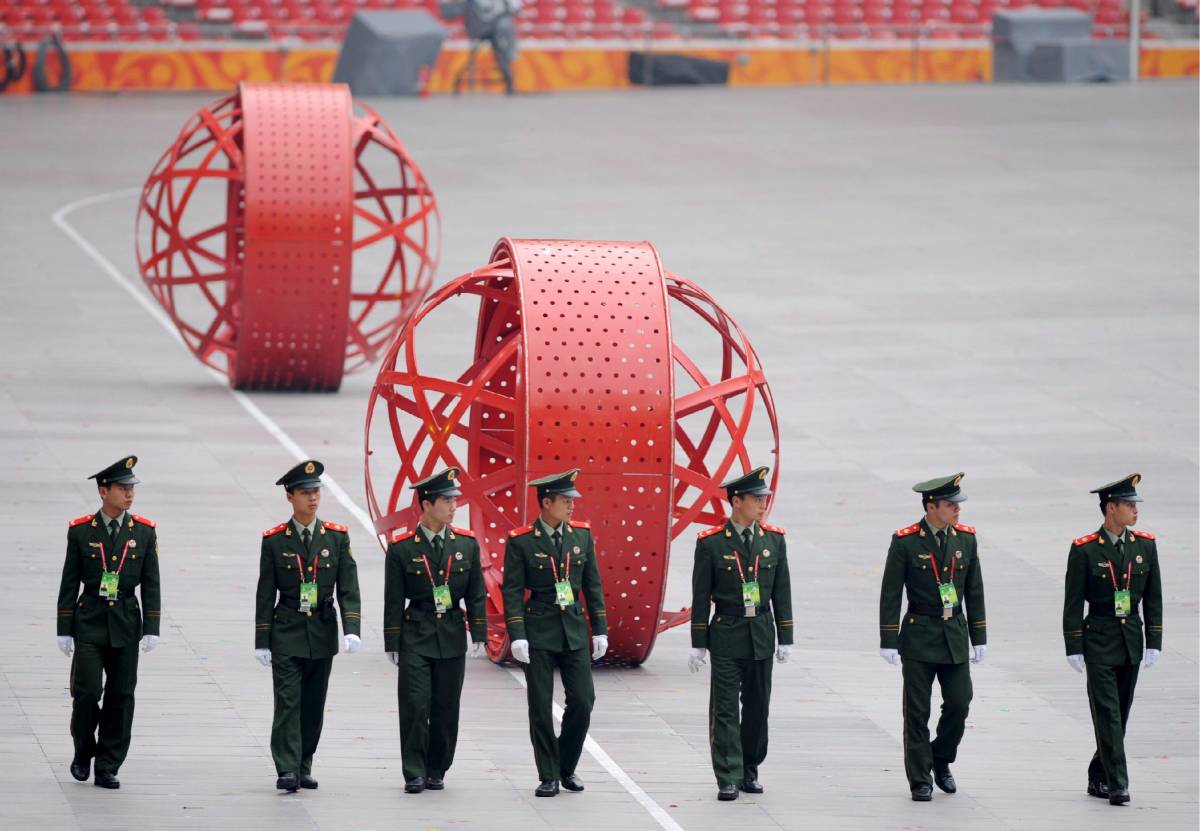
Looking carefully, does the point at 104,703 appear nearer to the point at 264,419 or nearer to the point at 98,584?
the point at 98,584

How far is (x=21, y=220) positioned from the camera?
29516 mm

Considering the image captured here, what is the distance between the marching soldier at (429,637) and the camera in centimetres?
1008

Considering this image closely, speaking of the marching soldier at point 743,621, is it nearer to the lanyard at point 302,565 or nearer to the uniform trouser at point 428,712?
the uniform trouser at point 428,712

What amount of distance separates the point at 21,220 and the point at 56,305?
5736 mm

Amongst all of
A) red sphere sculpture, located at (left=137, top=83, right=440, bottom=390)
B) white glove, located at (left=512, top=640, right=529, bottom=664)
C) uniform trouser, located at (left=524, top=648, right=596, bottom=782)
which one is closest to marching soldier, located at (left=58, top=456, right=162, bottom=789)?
white glove, located at (left=512, top=640, right=529, bottom=664)

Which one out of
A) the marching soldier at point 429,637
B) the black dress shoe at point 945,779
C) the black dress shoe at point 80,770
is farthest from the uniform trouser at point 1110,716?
the black dress shoe at point 80,770

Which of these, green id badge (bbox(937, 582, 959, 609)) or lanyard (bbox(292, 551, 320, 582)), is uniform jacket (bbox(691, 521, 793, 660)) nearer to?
green id badge (bbox(937, 582, 959, 609))

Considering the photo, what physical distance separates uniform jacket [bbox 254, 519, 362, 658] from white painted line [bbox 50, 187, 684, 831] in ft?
4.90

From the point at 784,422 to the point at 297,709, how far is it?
1013 cm

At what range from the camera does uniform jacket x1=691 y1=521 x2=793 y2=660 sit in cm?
1034

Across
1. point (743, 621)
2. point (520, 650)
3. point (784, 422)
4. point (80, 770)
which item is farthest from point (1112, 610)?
point (784, 422)

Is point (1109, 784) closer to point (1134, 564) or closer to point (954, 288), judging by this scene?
point (1134, 564)

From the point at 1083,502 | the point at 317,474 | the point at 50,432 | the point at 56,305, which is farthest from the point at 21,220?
the point at 317,474

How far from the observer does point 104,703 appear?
392 inches
